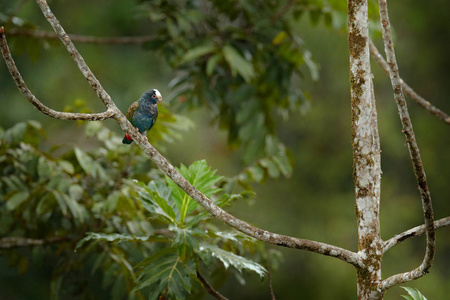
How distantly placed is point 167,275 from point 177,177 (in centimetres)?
63

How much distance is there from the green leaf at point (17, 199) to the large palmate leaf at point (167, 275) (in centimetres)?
78

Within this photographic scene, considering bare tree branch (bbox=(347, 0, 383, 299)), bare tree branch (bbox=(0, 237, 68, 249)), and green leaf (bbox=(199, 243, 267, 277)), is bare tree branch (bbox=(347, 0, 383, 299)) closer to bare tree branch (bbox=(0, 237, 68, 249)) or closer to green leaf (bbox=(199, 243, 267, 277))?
green leaf (bbox=(199, 243, 267, 277))

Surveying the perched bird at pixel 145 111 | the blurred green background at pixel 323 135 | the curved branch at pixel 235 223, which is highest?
the blurred green background at pixel 323 135

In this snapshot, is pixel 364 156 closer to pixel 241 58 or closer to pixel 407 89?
pixel 407 89

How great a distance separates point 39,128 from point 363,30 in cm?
187

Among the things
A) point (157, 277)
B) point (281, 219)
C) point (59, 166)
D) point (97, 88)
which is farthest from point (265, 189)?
point (97, 88)

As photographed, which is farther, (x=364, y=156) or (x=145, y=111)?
(x=145, y=111)

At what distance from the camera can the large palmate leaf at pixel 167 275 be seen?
206cm

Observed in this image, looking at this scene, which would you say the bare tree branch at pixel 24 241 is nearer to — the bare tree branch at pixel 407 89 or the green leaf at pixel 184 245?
the green leaf at pixel 184 245

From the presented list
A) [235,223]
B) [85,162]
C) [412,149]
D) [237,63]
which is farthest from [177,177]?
[237,63]

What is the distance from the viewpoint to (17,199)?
2572mm

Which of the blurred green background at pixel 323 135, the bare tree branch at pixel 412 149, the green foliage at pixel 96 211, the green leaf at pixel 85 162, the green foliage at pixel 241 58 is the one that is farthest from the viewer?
the blurred green background at pixel 323 135

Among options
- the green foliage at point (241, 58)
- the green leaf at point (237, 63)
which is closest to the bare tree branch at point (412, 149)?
the green leaf at point (237, 63)

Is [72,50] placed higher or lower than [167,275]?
higher
